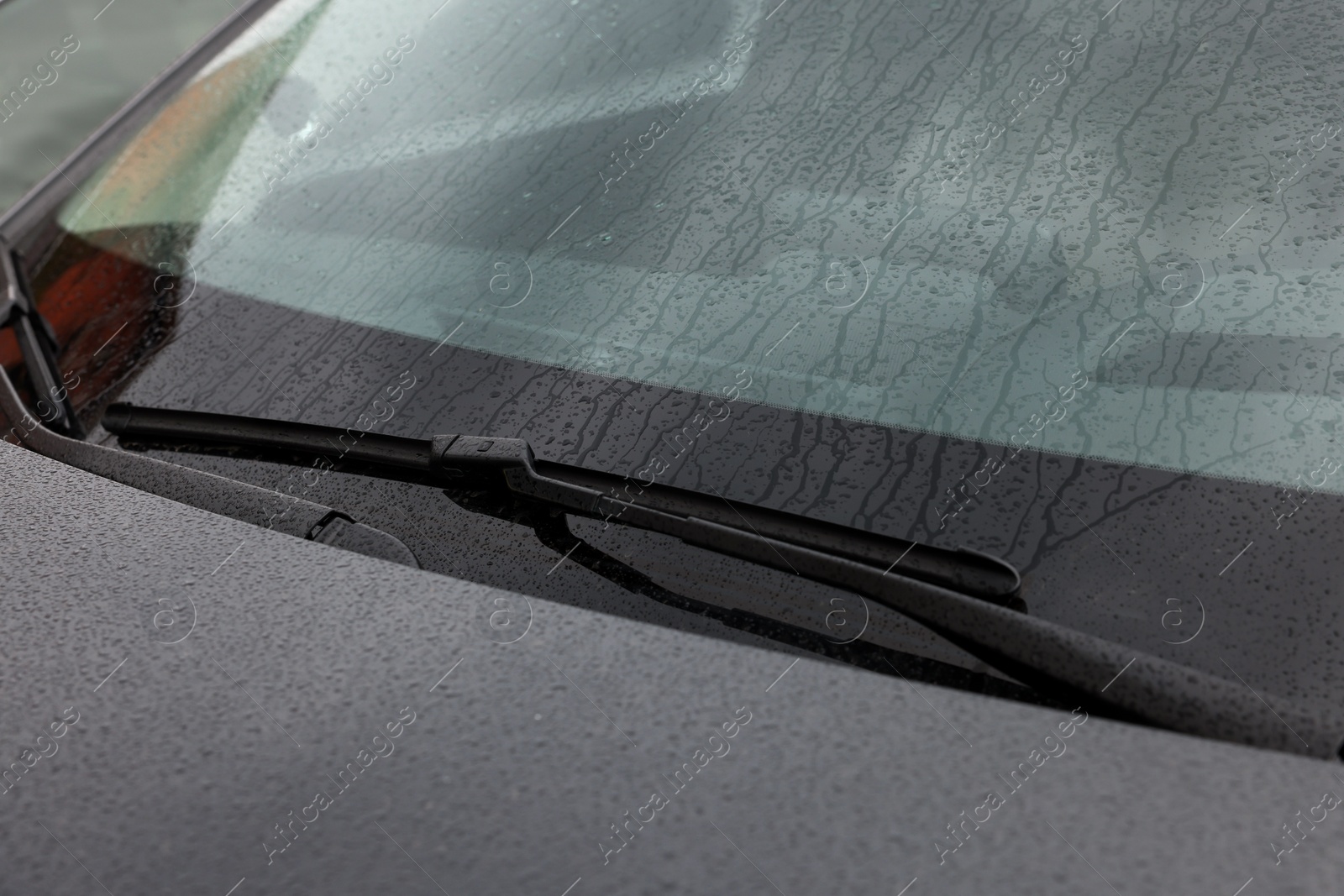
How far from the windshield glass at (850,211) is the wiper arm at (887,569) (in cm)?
13

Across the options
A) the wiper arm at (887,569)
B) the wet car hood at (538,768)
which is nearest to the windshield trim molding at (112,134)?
the wiper arm at (887,569)

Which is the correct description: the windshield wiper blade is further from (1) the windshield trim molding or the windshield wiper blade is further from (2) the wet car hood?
(1) the windshield trim molding

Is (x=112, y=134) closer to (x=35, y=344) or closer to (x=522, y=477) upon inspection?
(x=35, y=344)

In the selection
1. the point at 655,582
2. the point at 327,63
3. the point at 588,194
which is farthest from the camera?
the point at 327,63

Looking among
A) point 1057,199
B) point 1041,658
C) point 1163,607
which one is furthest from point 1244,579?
point 1057,199

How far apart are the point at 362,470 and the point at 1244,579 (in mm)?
747

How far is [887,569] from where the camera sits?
87 cm

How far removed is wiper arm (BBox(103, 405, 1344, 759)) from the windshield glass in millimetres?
127

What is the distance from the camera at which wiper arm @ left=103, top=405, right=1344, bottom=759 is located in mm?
730

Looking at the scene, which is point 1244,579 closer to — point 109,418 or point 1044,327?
point 1044,327

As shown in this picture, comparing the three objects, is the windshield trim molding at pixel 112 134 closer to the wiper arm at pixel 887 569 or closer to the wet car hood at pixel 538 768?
the wiper arm at pixel 887 569

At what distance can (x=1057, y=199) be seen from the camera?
105 cm

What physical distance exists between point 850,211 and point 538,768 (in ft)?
2.04

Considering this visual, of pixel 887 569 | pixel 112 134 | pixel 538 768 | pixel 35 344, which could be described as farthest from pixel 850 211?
pixel 112 134
